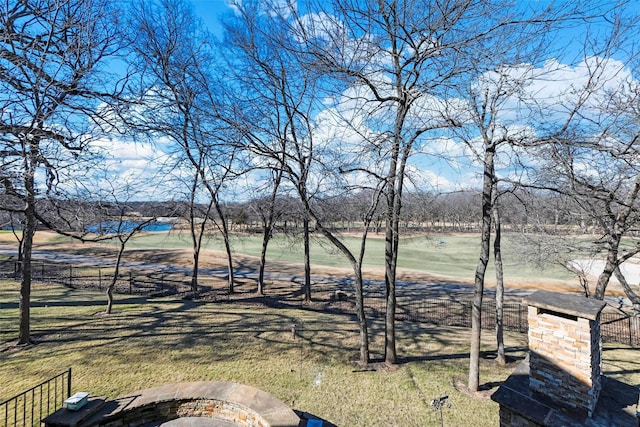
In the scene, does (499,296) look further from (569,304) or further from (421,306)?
(421,306)

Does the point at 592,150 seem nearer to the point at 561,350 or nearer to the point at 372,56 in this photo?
the point at 561,350

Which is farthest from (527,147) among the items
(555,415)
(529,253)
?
(529,253)

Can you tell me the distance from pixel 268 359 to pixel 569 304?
6430 mm

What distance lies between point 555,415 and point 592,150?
464 centimetres

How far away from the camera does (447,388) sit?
22.4 ft

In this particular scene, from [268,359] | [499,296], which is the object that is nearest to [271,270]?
[268,359]

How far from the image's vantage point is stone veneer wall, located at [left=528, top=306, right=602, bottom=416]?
3.78m

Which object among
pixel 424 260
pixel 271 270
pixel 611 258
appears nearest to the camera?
pixel 611 258

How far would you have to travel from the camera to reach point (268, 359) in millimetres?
7918

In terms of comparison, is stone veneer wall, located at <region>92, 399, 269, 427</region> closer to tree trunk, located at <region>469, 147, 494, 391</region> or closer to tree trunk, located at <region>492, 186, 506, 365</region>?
tree trunk, located at <region>469, 147, 494, 391</region>

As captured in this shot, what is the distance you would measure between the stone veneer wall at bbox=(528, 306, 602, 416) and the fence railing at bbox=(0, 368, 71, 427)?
6.89 m

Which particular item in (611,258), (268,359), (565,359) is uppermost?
(611,258)

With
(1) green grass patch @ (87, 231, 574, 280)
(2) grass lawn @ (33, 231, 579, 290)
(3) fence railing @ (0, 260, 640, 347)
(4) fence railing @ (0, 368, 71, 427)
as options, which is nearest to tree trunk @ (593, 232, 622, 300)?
(3) fence railing @ (0, 260, 640, 347)

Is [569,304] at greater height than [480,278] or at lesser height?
greater
